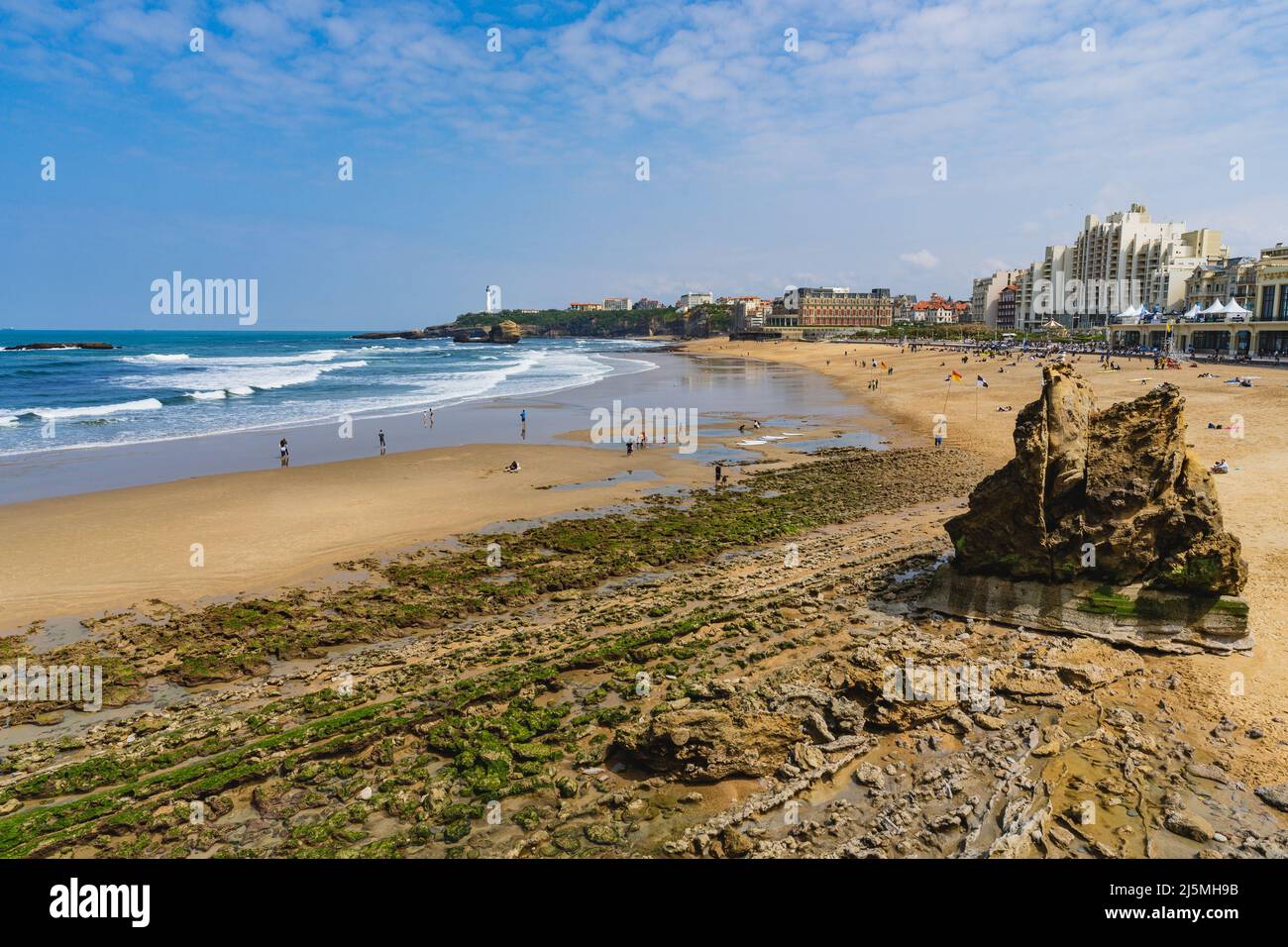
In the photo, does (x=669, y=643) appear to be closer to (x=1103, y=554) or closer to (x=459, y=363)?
(x=1103, y=554)

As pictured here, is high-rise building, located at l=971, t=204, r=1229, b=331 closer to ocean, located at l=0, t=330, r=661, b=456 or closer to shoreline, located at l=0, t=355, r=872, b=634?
ocean, located at l=0, t=330, r=661, b=456

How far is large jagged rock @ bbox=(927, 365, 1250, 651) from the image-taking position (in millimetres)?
11516

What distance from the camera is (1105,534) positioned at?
11992 millimetres

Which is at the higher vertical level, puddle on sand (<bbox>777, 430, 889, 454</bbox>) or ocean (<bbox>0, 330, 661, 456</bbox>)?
ocean (<bbox>0, 330, 661, 456</bbox>)

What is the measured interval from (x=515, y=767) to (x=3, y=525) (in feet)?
68.8

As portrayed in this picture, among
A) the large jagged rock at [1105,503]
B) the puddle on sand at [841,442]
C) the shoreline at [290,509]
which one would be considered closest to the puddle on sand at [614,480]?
the shoreline at [290,509]

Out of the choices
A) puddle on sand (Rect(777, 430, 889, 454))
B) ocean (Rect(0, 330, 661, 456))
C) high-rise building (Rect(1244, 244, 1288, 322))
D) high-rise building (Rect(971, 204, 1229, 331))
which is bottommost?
puddle on sand (Rect(777, 430, 889, 454))

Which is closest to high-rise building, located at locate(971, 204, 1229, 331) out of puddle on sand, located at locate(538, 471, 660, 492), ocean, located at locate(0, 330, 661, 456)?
ocean, located at locate(0, 330, 661, 456)

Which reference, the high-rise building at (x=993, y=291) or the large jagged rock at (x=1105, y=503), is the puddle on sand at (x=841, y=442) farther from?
the high-rise building at (x=993, y=291)

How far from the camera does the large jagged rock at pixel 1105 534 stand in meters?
11.5

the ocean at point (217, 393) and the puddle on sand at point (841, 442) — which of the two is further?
the ocean at point (217, 393)

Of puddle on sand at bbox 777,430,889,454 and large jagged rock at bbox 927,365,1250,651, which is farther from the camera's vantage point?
puddle on sand at bbox 777,430,889,454

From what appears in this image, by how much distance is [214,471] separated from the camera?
96.7 ft
